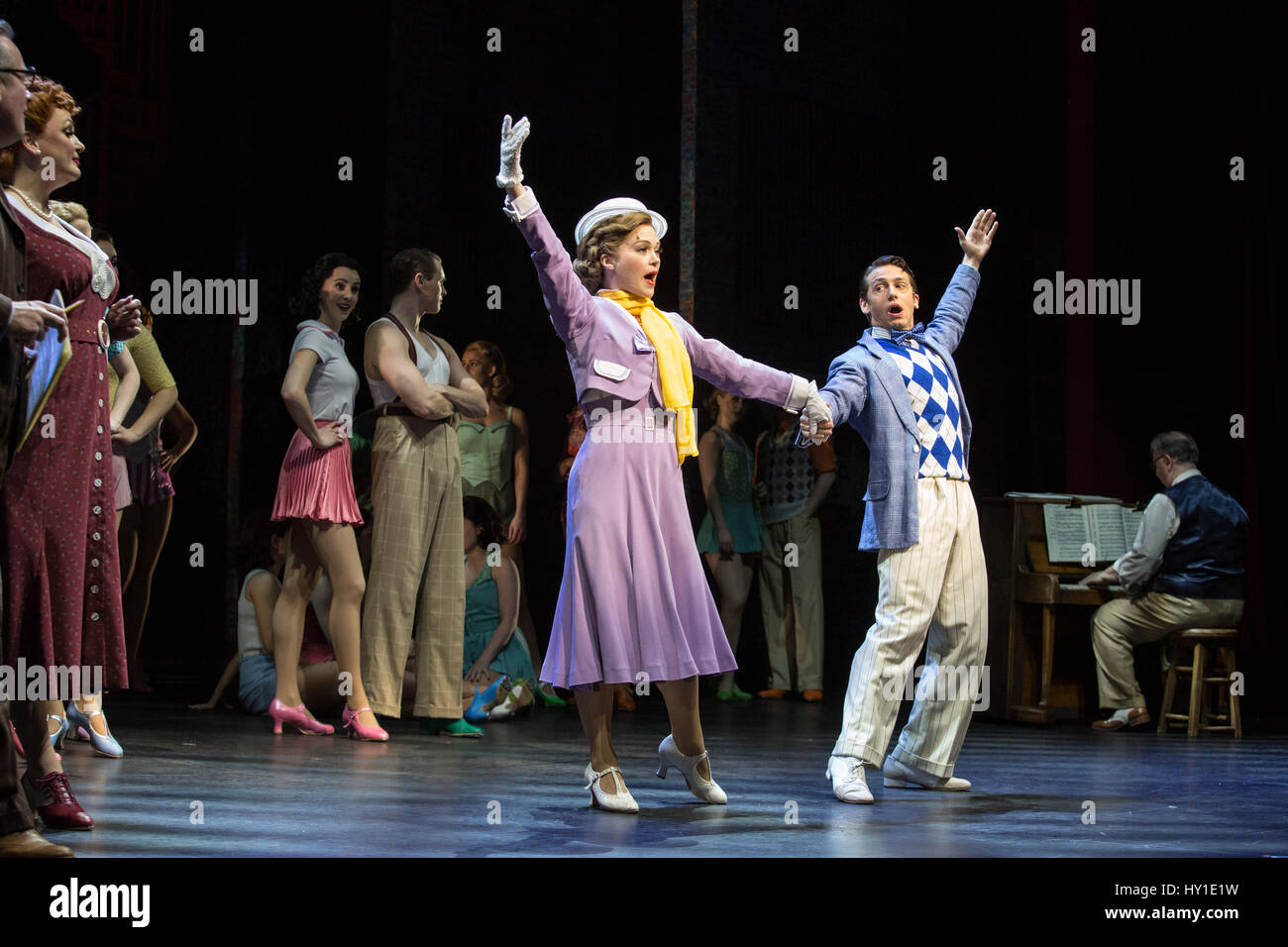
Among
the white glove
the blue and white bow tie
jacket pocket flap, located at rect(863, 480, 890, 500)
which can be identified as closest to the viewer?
the white glove

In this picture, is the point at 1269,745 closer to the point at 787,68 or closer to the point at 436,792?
the point at 436,792

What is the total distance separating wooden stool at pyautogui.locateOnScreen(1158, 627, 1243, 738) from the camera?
625cm

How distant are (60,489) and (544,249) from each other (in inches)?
46.8

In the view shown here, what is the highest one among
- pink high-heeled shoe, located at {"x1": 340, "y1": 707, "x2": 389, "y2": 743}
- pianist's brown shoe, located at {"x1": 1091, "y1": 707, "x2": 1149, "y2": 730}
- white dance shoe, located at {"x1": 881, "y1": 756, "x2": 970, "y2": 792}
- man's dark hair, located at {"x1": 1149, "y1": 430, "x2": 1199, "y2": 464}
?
man's dark hair, located at {"x1": 1149, "y1": 430, "x2": 1199, "y2": 464}

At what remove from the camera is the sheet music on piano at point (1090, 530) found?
679 cm

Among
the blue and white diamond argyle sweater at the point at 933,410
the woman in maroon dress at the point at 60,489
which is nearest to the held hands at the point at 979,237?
the blue and white diamond argyle sweater at the point at 933,410

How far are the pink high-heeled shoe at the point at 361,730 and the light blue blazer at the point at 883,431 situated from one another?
200 centimetres

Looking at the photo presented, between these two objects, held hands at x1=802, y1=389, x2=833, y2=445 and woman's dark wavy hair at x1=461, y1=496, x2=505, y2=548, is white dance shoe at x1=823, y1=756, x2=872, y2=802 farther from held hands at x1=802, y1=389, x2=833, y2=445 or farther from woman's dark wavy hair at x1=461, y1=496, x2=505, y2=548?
woman's dark wavy hair at x1=461, y1=496, x2=505, y2=548

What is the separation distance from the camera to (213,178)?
9.09m

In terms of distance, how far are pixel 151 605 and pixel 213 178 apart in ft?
10.7

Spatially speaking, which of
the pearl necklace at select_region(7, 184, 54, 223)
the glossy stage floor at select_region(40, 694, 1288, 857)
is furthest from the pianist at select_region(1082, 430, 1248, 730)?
the pearl necklace at select_region(7, 184, 54, 223)

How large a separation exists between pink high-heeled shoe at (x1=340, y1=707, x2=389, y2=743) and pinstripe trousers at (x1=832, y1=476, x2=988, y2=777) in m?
1.90

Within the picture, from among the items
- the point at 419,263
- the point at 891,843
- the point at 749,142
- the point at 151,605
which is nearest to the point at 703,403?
the point at 749,142

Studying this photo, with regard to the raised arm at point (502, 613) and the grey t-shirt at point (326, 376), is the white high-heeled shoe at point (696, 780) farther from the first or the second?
the raised arm at point (502, 613)
